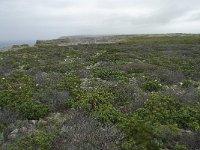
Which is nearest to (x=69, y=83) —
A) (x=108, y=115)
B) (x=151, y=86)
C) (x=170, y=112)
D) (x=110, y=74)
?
(x=110, y=74)

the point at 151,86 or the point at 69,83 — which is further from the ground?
the point at 69,83

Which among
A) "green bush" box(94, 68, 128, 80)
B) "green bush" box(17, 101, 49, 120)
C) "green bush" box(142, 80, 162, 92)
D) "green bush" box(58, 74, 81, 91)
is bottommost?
"green bush" box(94, 68, 128, 80)

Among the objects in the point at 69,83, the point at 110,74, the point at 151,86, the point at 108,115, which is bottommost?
the point at 110,74

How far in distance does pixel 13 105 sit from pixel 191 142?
6.37m

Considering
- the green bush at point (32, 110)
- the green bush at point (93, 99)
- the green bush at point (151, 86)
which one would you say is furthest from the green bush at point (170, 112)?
the green bush at point (32, 110)

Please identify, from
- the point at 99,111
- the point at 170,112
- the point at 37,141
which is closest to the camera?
the point at 37,141

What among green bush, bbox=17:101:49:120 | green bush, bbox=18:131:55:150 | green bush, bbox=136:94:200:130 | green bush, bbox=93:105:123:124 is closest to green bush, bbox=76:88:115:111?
green bush, bbox=93:105:123:124

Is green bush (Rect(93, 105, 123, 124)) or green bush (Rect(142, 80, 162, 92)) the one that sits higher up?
green bush (Rect(93, 105, 123, 124))

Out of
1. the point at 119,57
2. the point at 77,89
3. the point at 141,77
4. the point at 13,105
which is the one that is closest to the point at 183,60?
the point at 119,57

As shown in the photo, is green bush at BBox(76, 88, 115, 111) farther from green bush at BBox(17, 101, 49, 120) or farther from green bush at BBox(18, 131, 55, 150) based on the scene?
green bush at BBox(18, 131, 55, 150)

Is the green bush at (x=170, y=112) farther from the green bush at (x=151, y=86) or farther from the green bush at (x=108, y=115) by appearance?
the green bush at (x=151, y=86)

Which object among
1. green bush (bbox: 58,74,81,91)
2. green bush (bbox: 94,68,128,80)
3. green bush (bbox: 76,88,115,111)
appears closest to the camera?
green bush (bbox: 76,88,115,111)

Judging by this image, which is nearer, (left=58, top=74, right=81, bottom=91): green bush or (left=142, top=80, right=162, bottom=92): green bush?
(left=58, top=74, right=81, bottom=91): green bush

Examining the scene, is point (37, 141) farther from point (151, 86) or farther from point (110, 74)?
point (110, 74)
